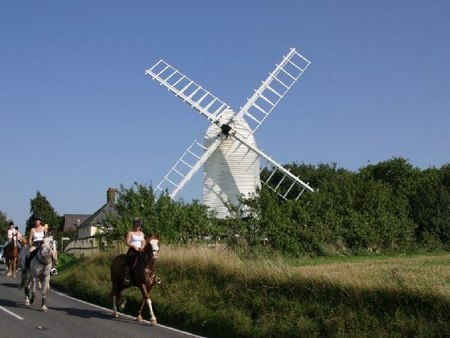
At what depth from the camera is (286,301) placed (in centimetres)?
1354

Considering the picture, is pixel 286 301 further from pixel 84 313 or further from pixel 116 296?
pixel 84 313

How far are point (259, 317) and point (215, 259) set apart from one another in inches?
156

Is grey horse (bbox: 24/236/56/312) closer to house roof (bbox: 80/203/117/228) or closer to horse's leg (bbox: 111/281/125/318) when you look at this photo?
horse's leg (bbox: 111/281/125/318)

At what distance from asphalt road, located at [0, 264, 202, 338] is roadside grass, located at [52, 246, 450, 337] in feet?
2.85

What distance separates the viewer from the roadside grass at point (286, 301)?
37.2 feet

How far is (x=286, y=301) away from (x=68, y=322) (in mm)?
4860

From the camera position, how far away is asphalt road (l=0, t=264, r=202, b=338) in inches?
523

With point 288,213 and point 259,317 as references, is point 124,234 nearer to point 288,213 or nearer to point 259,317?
point 288,213

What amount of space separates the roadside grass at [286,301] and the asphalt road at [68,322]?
34.2 inches

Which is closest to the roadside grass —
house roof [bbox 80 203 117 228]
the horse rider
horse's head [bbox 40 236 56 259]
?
horse's head [bbox 40 236 56 259]

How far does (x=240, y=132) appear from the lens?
4497 centimetres

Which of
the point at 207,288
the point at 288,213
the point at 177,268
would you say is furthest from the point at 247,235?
the point at 207,288

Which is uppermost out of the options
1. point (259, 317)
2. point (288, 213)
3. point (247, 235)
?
point (288, 213)

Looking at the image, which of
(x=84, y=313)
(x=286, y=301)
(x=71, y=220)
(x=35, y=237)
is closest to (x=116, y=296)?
(x=84, y=313)
